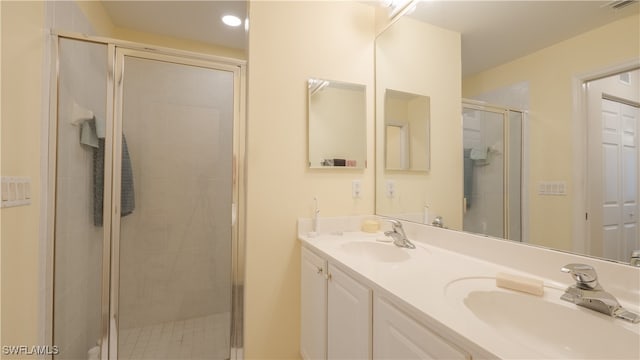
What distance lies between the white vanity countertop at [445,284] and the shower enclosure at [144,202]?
780 millimetres

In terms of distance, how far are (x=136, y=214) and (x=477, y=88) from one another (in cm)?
202

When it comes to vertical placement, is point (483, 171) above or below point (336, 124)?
below

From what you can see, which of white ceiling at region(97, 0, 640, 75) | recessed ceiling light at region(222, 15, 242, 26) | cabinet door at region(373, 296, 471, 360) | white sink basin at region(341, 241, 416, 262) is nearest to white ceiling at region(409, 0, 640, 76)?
white ceiling at region(97, 0, 640, 75)

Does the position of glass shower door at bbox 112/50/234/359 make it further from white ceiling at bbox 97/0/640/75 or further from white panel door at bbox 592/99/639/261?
white panel door at bbox 592/99/639/261

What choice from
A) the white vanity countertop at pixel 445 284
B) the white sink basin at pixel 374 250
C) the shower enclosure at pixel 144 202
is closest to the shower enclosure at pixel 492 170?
the white vanity countertop at pixel 445 284

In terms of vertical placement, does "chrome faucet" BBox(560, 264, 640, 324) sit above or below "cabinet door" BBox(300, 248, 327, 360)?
above

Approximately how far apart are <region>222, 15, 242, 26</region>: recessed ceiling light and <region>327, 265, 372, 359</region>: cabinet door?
2.18 metres

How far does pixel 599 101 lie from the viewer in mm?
803

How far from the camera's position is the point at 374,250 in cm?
144

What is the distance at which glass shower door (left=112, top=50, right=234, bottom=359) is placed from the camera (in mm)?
1522

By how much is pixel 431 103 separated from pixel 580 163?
752 millimetres

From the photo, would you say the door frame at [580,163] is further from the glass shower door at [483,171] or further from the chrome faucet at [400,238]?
the chrome faucet at [400,238]

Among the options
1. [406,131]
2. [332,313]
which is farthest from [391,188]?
[332,313]

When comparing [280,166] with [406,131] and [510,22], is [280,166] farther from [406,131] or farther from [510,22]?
[510,22]
